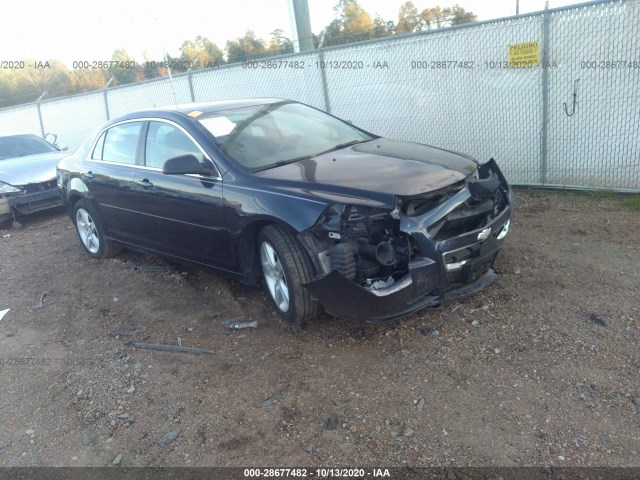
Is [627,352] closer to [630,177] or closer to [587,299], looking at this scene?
[587,299]

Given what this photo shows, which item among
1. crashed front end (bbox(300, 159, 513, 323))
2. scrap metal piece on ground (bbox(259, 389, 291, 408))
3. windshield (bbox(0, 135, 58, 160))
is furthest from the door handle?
windshield (bbox(0, 135, 58, 160))

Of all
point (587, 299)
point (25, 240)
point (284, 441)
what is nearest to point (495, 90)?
point (587, 299)

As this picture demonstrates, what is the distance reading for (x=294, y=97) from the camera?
9.30 metres

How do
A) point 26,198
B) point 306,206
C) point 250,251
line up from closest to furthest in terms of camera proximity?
point 306,206 → point 250,251 → point 26,198

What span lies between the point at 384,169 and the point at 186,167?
5.16 feet

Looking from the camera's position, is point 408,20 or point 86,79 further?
point 86,79

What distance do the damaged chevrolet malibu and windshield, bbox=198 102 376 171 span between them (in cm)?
2

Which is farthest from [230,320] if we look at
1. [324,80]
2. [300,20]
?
[300,20]

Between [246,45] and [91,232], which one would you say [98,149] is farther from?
[246,45]

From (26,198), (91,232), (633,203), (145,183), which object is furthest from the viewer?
(26,198)

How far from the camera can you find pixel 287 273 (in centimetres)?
378

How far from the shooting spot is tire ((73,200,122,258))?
605 cm

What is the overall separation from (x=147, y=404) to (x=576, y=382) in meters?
2.59

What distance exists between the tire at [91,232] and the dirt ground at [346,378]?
1.11 metres
